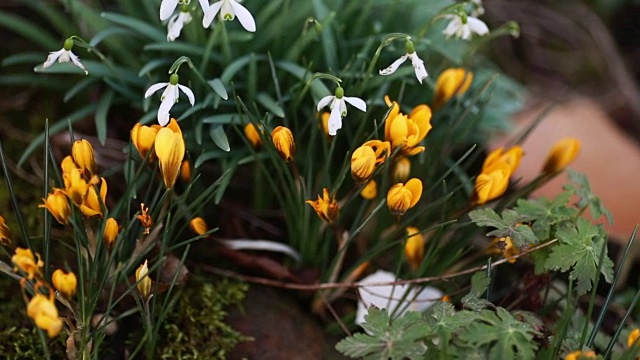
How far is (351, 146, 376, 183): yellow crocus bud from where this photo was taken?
3.54 ft

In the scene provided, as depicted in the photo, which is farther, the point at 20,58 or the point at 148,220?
the point at 20,58

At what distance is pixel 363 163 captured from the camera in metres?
1.09

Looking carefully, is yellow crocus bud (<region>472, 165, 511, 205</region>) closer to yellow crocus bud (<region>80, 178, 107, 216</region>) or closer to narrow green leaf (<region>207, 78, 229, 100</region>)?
narrow green leaf (<region>207, 78, 229, 100</region>)

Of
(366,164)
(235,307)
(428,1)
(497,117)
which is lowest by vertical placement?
(235,307)

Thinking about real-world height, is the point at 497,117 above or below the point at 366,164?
below

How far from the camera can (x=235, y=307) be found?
4.40 feet

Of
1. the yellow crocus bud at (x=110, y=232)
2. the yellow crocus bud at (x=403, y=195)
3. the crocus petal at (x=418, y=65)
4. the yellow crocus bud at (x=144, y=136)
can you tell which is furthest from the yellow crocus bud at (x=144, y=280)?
the crocus petal at (x=418, y=65)

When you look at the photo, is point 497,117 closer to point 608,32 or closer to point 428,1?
point 428,1

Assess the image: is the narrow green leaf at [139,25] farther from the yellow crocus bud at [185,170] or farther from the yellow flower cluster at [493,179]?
the yellow flower cluster at [493,179]

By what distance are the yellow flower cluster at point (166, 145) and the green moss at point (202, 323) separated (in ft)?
0.97

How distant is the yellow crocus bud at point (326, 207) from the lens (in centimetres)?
112

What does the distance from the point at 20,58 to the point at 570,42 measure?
185 cm

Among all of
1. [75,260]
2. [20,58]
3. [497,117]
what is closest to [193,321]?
[75,260]

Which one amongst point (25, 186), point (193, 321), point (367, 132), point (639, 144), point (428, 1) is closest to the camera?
point (193, 321)
